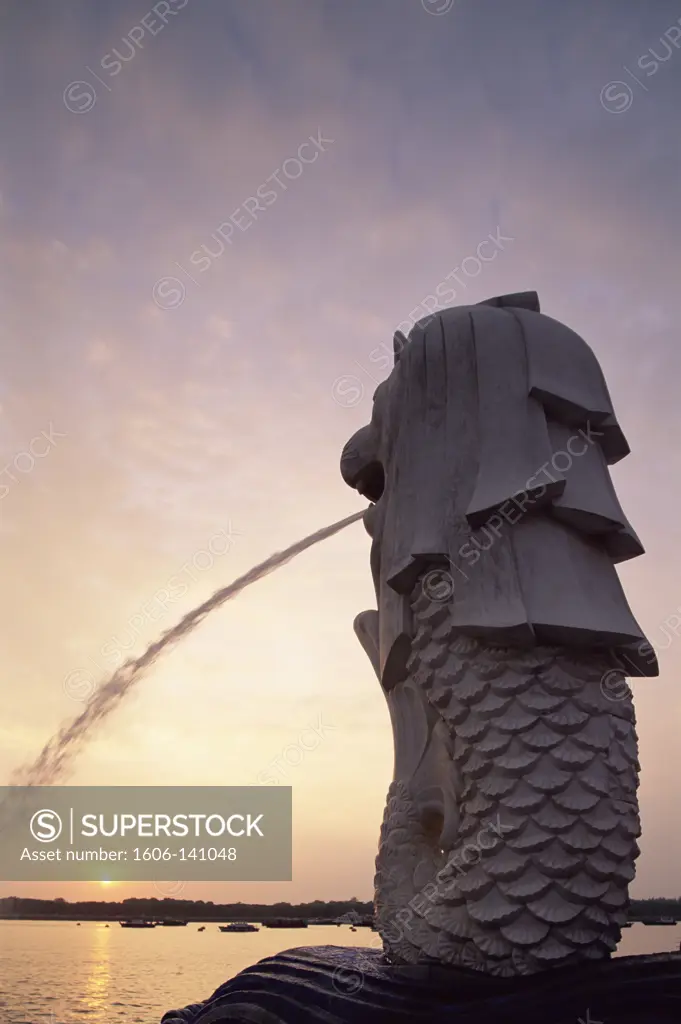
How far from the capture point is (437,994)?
4.56 meters

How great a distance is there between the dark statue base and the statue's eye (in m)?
3.34

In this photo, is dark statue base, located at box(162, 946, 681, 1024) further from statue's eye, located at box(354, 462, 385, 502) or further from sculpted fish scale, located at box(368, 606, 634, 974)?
statue's eye, located at box(354, 462, 385, 502)

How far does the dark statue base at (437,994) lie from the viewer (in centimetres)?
410

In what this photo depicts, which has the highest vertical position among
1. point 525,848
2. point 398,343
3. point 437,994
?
point 398,343

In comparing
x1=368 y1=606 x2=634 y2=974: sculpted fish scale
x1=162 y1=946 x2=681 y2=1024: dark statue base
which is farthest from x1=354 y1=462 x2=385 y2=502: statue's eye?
x1=162 y1=946 x2=681 y2=1024: dark statue base

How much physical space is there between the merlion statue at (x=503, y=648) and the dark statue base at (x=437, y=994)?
0.48 feet

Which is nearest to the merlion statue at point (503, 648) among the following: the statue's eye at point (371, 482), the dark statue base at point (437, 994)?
the dark statue base at point (437, 994)

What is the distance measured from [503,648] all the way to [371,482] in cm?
232

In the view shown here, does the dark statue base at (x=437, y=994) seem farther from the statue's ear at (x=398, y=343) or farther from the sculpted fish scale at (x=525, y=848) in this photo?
the statue's ear at (x=398, y=343)

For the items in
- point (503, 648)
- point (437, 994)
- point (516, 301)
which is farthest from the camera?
point (516, 301)

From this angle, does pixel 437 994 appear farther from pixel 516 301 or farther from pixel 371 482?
pixel 516 301

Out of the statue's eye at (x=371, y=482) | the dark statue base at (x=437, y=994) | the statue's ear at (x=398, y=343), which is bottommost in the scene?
the dark statue base at (x=437, y=994)

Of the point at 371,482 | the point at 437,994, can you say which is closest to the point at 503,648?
the point at 437,994

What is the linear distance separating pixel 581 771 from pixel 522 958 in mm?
982
